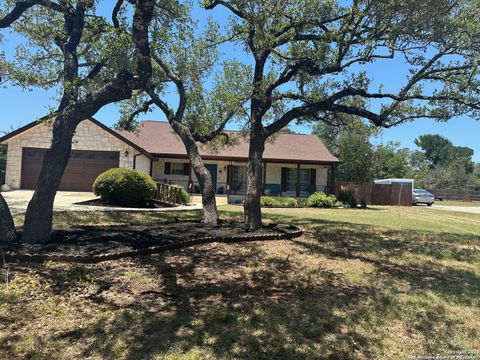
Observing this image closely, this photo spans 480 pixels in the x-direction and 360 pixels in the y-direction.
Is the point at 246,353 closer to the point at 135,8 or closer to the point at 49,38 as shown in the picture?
the point at 135,8

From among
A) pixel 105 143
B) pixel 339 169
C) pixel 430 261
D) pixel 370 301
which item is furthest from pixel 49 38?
pixel 339 169

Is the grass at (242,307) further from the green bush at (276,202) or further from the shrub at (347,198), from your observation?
the shrub at (347,198)

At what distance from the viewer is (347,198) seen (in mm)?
23266

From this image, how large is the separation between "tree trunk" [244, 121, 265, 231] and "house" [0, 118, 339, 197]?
10.4 meters

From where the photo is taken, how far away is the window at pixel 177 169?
25656mm

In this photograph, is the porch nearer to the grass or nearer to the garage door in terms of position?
the garage door

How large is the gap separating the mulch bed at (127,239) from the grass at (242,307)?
0.27 metres

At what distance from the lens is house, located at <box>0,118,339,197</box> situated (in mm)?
22906

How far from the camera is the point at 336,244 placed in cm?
890

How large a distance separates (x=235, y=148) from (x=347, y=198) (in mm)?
8198

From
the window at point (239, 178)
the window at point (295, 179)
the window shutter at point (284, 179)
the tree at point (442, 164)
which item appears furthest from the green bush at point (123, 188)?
the tree at point (442, 164)

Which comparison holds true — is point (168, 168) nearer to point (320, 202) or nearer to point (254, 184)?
point (320, 202)

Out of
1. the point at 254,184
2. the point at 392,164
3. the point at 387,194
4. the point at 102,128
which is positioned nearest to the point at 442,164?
the point at 392,164

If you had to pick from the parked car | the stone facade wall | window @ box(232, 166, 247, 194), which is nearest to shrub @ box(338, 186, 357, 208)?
window @ box(232, 166, 247, 194)
